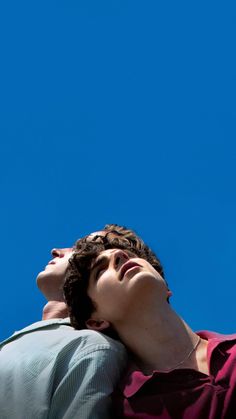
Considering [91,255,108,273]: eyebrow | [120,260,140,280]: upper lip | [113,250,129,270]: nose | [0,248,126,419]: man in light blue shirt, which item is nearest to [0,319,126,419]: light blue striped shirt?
[0,248,126,419]: man in light blue shirt

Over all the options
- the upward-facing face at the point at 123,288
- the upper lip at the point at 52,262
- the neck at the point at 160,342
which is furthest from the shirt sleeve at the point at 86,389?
the upper lip at the point at 52,262

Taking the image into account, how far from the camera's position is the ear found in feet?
Result: 11.6

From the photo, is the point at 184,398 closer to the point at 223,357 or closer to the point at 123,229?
the point at 223,357

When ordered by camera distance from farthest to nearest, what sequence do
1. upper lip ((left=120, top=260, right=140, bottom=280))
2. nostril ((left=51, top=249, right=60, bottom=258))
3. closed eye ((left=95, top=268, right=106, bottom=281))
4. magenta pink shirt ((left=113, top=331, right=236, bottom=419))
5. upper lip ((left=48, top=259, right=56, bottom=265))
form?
nostril ((left=51, top=249, right=60, bottom=258))
upper lip ((left=48, top=259, right=56, bottom=265))
closed eye ((left=95, top=268, right=106, bottom=281))
upper lip ((left=120, top=260, right=140, bottom=280))
magenta pink shirt ((left=113, top=331, right=236, bottom=419))

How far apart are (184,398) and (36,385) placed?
73 cm

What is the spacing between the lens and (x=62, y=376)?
2.97 m

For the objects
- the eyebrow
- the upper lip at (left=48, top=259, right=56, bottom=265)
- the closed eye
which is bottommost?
the closed eye

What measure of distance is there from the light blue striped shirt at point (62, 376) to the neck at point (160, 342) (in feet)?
0.49

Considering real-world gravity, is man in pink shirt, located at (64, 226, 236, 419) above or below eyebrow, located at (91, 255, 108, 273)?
below

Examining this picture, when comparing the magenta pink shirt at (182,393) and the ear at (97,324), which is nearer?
the magenta pink shirt at (182,393)

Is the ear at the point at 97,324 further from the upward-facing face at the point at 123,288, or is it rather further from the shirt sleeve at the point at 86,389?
the shirt sleeve at the point at 86,389

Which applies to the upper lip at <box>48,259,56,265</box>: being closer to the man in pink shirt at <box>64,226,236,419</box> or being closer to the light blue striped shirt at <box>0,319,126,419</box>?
the man in pink shirt at <box>64,226,236,419</box>

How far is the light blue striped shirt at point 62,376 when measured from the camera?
9.44 ft

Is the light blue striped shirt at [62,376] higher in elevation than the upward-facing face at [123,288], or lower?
lower
